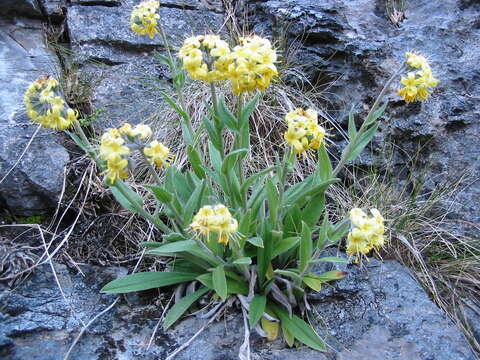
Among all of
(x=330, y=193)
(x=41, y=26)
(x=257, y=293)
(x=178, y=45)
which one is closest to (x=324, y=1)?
(x=178, y=45)

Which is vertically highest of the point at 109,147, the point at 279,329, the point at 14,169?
the point at 109,147

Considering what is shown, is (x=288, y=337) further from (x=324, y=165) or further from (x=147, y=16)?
(x=147, y=16)

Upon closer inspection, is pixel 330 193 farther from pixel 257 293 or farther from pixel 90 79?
pixel 90 79

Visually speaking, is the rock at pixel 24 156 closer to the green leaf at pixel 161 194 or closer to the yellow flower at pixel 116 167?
the green leaf at pixel 161 194

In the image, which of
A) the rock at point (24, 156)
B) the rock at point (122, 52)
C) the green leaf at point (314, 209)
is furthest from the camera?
the rock at point (122, 52)

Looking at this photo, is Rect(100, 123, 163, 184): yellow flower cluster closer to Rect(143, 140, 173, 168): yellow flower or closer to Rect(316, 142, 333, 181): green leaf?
Rect(143, 140, 173, 168): yellow flower

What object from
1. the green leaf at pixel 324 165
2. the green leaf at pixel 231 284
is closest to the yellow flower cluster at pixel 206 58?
the green leaf at pixel 324 165

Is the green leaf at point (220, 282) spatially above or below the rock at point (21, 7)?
below
